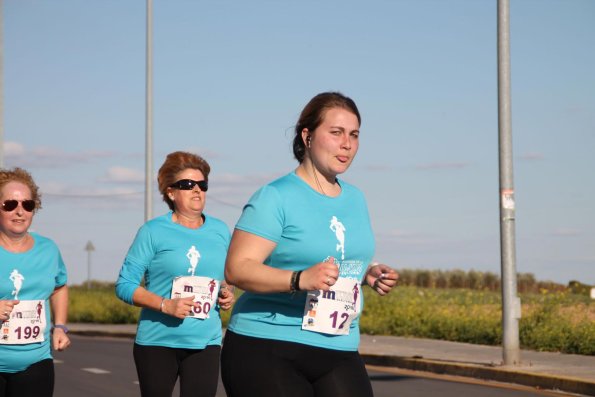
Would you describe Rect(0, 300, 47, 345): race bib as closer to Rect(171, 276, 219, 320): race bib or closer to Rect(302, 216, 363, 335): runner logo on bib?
Rect(171, 276, 219, 320): race bib

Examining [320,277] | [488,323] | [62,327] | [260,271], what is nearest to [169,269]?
[62,327]

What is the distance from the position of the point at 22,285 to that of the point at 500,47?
33.1 ft

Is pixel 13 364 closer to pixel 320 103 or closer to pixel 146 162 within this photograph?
pixel 320 103

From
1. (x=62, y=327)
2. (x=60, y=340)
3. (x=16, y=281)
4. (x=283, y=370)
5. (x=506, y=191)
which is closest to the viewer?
(x=283, y=370)

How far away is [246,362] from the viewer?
4734mm

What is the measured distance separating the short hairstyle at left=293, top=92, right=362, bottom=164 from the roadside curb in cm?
898

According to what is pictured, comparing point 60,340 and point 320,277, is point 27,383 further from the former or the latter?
point 320,277

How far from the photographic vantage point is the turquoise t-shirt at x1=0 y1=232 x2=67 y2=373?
6.75m

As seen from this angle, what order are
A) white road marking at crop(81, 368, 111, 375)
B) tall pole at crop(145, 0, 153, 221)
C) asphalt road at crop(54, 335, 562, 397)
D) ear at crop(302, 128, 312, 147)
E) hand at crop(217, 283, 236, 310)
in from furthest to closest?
tall pole at crop(145, 0, 153, 221)
white road marking at crop(81, 368, 111, 375)
asphalt road at crop(54, 335, 562, 397)
hand at crop(217, 283, 236, 310)
ear at crop(302, 128, 312, 147)

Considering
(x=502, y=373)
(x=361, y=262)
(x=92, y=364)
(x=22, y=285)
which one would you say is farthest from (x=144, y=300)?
(x=92, y=364)

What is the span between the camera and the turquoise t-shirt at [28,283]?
22.1ft

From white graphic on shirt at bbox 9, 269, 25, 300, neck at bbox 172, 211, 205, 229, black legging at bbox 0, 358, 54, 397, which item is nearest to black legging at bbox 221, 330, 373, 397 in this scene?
black legging at bbox 0, 358, 54, 397

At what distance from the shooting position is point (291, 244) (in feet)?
15.6

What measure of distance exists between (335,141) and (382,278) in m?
Answer: 0.62
